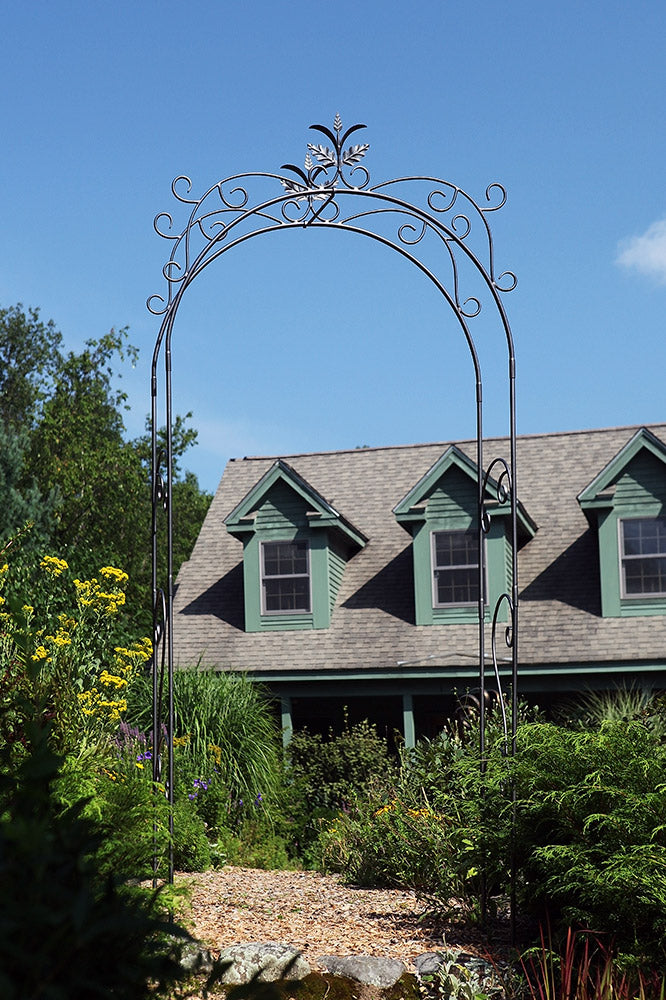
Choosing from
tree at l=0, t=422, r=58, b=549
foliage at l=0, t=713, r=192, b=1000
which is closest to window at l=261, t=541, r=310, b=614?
tree at l=0, t=422, r=58, b=549

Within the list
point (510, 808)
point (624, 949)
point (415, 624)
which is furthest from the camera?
point (415, 624)

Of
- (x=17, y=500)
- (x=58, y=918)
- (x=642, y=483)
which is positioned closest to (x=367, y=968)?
(x=58, y=918)

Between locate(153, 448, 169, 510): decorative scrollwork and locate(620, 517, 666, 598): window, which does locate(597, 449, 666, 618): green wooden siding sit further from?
locate(153, 448, 169, 510): decorative scrollwork

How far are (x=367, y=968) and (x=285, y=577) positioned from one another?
32.8 feet

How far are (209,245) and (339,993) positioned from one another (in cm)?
478

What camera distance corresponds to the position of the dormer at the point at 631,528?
13992mm

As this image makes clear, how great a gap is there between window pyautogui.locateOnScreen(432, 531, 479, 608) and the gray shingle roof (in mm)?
437

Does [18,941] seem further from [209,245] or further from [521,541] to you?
[521,541]

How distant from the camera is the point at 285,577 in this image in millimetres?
15391

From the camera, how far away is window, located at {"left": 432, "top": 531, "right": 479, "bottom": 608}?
1472 cm

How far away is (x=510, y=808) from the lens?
603 centimetres

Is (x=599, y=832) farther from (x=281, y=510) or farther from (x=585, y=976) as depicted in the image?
(x=281, y=510)

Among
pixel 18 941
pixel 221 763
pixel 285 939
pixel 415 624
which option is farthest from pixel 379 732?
pixel 18 941

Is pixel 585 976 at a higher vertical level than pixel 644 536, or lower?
lower
